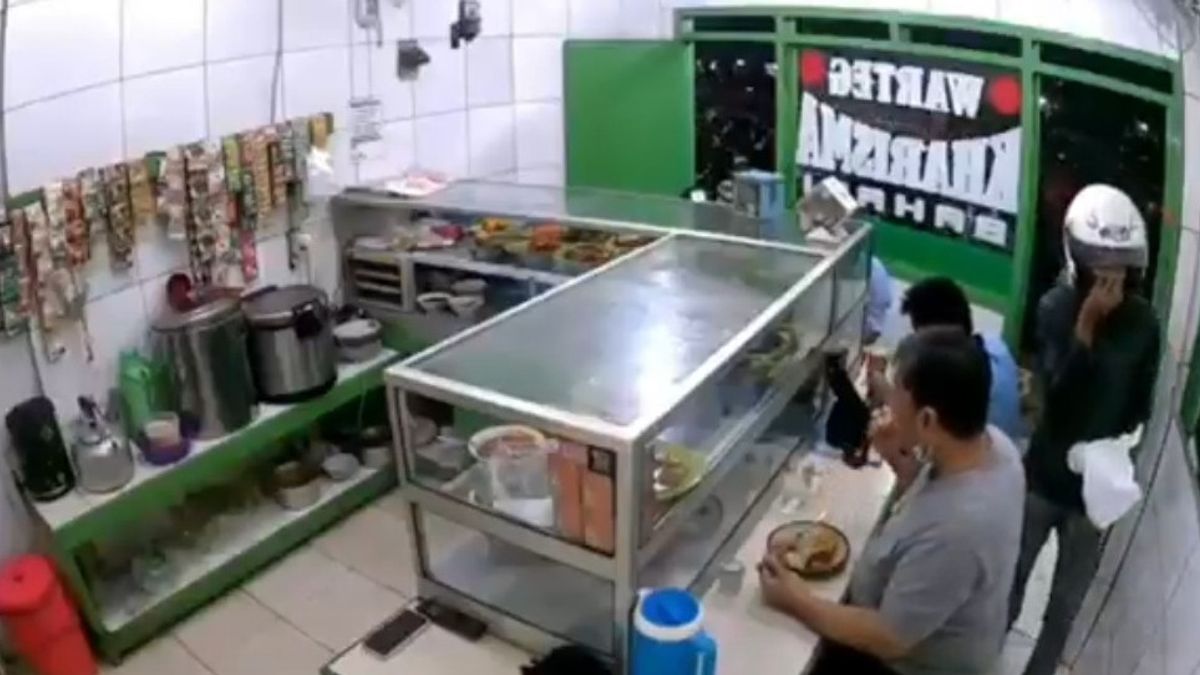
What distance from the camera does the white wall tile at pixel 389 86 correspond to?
406cm

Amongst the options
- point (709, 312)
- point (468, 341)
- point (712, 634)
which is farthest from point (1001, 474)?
point (468, 341)

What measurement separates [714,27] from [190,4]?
93.3 inches

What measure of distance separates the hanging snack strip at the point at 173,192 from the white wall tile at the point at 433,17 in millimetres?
1241

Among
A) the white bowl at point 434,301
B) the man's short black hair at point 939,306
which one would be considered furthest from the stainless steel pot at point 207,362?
the man's short black hair at point 939,306

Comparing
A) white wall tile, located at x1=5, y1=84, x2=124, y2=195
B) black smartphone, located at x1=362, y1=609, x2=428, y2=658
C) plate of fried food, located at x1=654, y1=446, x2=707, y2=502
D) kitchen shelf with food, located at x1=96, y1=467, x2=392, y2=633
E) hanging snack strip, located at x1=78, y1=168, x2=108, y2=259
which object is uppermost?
white wall tile, located at x1=5, y1=84, x2=124, y2=195

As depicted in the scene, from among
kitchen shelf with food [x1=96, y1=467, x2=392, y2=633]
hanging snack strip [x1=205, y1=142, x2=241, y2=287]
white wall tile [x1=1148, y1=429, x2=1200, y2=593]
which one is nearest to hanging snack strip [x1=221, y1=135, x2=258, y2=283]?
hanging snack strip [x1=205, y1=142, x2=241, y2=287]

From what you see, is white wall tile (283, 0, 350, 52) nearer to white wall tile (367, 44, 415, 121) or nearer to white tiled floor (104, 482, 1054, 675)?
white wall tile (367, 44, 415, 121)

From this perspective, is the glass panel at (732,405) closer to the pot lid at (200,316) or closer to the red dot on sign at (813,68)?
the pot lid at (200,316)

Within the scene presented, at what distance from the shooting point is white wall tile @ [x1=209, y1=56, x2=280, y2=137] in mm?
3494

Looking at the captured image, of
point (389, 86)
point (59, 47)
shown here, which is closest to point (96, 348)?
point (59, 47)

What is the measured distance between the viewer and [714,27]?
4762 mm

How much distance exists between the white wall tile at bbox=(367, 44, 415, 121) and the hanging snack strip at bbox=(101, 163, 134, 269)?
45.7 inches

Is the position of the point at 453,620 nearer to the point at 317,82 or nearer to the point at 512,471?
the point at 512,471

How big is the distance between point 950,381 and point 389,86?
2964 mm
